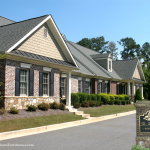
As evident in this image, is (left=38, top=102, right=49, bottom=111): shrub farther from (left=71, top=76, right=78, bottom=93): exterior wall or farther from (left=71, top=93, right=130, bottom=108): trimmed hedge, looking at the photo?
(left=71, top=76, right=78, bottom=93): exterior wall

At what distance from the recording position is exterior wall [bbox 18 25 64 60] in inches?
713

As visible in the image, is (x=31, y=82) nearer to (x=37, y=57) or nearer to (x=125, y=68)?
(x=37, y=57)

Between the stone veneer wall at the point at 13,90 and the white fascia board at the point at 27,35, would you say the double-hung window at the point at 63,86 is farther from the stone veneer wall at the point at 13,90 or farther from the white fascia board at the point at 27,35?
the white fascia board at the point at 27,35

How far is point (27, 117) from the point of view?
15.3 m

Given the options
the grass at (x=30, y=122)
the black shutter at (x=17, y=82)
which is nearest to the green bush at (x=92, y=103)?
the grass at (x=30, y=122)

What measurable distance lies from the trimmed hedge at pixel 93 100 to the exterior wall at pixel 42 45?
3963mm

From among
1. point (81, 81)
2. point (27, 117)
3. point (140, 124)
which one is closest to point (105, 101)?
point (81, 81)

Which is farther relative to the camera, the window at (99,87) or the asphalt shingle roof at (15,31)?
the window at (99,87)

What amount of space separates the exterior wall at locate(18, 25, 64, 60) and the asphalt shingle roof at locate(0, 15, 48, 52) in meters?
0.63

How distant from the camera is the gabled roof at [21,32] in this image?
1638 cm

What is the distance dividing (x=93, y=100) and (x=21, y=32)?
11.4 metres

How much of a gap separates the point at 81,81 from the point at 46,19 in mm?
9718

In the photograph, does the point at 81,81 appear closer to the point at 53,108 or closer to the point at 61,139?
the point at 53,108

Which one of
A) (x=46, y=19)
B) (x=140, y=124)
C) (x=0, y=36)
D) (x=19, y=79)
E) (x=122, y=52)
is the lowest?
(x=140, y=124)
